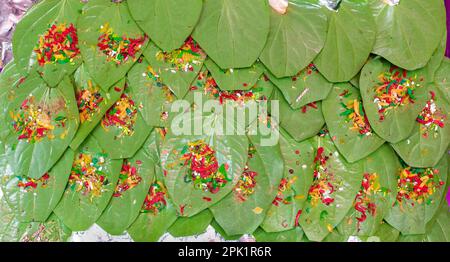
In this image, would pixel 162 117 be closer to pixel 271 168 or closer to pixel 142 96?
pixel 142 96

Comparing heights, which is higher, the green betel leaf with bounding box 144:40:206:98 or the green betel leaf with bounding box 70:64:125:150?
the green betel leaf with bounding box 144:40:206:98

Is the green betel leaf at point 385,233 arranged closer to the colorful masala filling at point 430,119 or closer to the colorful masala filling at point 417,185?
the colorful masala filling at point 417,185

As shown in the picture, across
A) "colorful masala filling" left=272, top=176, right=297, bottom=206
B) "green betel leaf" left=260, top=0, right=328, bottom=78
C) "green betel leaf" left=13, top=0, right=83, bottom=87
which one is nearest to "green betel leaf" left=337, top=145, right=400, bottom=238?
"colorful masala filling" left=272, top=176, right=297, bottom=206

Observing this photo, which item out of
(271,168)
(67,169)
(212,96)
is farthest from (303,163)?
(67,169)

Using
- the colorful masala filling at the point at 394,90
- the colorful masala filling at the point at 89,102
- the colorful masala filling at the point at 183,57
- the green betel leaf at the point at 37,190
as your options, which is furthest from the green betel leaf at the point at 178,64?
the colorful masala filling at the point at 394,90

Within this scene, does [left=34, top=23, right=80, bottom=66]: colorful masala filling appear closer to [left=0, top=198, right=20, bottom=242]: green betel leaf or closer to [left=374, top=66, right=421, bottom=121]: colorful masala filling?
[left=0, top=198, right=20, bottom=242]: green betel leaf
